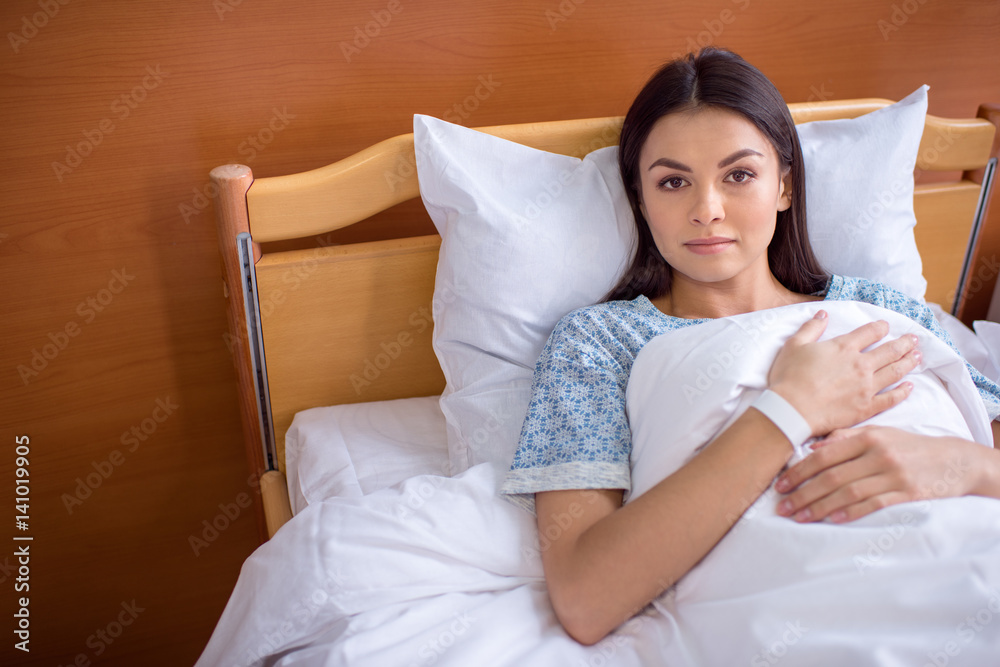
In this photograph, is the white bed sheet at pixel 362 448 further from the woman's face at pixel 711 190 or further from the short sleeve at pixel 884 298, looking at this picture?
the short sleeve at pixel 884 298

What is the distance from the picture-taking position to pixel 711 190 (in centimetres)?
110

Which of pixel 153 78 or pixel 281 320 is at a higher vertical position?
pixel 153 78

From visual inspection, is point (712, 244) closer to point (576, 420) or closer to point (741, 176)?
point (741, 176)

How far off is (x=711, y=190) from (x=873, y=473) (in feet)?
1.49

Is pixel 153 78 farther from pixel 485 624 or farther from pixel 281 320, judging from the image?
pixel 485 624

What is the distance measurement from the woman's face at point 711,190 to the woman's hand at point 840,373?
0.17m

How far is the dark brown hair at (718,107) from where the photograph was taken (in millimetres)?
1141

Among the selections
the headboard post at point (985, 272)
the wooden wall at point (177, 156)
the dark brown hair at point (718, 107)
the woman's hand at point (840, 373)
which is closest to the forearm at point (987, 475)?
the woman's hand at point (840, 373)

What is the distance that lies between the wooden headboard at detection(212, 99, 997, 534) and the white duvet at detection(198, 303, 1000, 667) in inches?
15.3

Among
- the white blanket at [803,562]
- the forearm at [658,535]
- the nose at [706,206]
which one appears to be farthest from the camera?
the nose at [706,206]

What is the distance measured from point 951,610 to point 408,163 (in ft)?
3.25

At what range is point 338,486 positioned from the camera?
1.16m

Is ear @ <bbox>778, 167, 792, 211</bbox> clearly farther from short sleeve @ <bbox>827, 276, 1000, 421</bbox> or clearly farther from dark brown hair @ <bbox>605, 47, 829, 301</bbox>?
short sleeve @ <bbox>827, 276, 1000, 421</bbox>

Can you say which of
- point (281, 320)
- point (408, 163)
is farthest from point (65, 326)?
point (408, 163)
